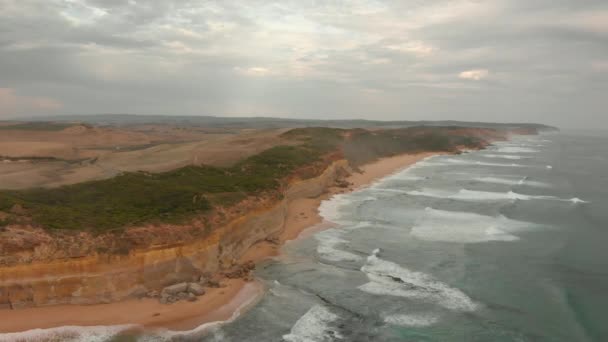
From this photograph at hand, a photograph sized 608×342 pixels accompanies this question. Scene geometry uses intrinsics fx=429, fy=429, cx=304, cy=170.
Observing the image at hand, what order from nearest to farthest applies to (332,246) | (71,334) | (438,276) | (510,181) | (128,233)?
(71,334) < (128,233) < (438,276) < (332,246) < (510,181)

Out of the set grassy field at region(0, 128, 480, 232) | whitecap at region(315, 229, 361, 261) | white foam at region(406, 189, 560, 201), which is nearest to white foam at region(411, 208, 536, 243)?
whitecap at region(315, 229, 361, 261)

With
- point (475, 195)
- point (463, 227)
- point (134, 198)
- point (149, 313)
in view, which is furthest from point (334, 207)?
point (149, 313)

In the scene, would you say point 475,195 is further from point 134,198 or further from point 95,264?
point 95,264

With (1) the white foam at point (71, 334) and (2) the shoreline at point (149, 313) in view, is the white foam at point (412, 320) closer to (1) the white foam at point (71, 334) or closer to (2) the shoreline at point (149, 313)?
(2) the shoreline at point (149, 313)

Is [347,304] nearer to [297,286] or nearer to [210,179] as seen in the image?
[297,286]

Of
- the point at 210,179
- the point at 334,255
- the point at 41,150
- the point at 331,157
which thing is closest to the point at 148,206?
the point at 210,179

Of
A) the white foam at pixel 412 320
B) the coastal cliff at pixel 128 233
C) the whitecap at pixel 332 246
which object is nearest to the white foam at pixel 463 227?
the whitecap at pixel 332 246
